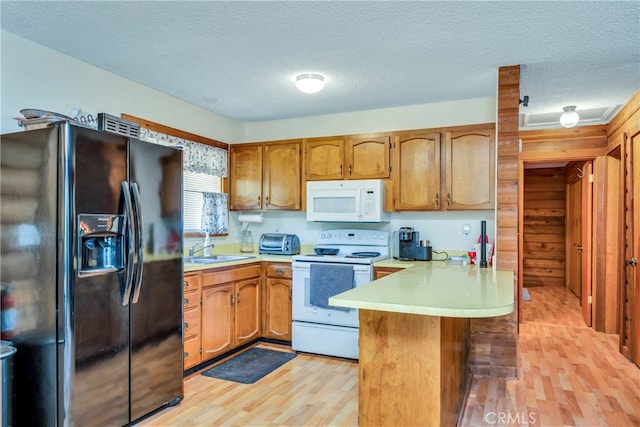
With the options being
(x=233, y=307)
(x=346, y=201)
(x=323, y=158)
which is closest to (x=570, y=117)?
(x=346, y=201)

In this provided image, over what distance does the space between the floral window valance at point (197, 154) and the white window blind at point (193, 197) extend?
0.08 metres

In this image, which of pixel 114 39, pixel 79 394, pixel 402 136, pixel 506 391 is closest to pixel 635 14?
pixel 402 136

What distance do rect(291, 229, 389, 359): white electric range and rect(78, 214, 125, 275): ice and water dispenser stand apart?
1.75 meters

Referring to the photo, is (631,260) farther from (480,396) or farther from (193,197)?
(193,197)

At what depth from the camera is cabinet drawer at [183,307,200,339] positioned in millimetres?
3180

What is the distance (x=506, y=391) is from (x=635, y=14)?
243 centimetres

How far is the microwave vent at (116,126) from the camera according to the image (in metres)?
2.45

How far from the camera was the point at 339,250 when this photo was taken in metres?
4.20

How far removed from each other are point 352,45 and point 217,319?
92.7 inches

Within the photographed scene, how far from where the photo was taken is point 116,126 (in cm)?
255

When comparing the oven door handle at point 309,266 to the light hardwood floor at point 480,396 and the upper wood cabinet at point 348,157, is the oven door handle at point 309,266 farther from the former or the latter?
the upper wood cabinet at point 348,157

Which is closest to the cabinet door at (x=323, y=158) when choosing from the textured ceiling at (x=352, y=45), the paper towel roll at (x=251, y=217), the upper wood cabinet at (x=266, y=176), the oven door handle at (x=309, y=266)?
the upper wood cabinet at (x=266, y=176)

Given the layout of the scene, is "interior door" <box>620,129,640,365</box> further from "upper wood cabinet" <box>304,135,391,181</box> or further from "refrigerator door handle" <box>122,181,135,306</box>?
"refrigerator door handle" <box>122,181,135,306</box>

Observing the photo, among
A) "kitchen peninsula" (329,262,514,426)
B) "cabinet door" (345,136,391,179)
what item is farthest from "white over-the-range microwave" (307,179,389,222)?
"kitchen peninsula" (329,262,514,426)
